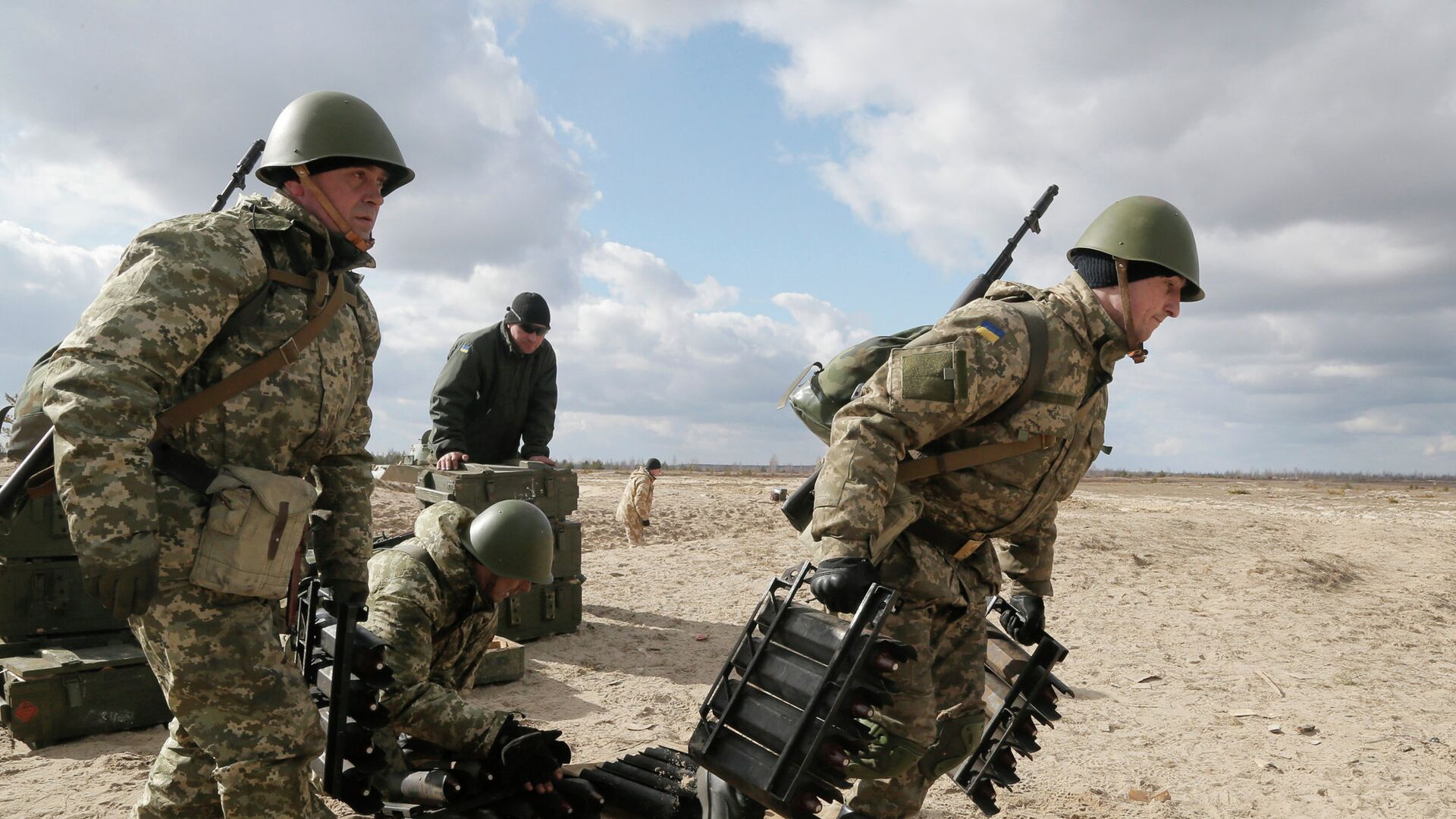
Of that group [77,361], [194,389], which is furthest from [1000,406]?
[77,361]

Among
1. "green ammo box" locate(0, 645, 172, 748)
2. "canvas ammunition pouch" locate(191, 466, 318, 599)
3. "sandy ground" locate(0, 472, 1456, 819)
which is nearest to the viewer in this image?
"canvas ammunition pouch" locate(191, 466, 318, 599)

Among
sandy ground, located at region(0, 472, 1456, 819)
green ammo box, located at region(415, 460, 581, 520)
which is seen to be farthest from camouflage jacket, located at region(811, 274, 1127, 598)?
green ammo box, located at region(415, 460, 581, 520)

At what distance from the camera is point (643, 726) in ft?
18.3

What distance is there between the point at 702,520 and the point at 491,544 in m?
12.5

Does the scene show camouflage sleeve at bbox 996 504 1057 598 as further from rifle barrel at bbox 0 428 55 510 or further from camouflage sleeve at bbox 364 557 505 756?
rifle barrel at bbox 0 428 55 510

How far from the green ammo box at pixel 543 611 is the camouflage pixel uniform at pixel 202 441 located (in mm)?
4466

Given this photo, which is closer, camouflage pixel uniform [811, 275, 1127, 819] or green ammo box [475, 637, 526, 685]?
camouflage pixel uniform [811, 275, 1127, 819]

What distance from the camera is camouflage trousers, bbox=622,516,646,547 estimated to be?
505 inches

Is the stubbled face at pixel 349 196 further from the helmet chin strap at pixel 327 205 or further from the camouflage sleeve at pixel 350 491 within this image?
the camouflage sleeve at pixel 350 491

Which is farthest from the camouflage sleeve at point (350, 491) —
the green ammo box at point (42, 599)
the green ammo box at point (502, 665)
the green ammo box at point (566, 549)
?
the green ammo box at point (566, 549)

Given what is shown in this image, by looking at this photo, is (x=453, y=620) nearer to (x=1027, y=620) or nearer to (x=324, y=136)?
(x=324, y=136)

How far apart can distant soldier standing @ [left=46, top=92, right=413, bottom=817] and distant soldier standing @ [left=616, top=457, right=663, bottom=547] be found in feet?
31.2

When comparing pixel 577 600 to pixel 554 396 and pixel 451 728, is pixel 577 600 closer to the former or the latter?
pixel 554 396

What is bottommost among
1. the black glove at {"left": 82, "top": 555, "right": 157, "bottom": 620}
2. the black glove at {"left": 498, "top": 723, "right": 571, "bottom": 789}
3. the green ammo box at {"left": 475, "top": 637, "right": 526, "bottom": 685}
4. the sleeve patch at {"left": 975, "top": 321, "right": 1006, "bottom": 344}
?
the green ammo box at {"left": 475, "top": 637, "right": 526, "bottom": 685}
